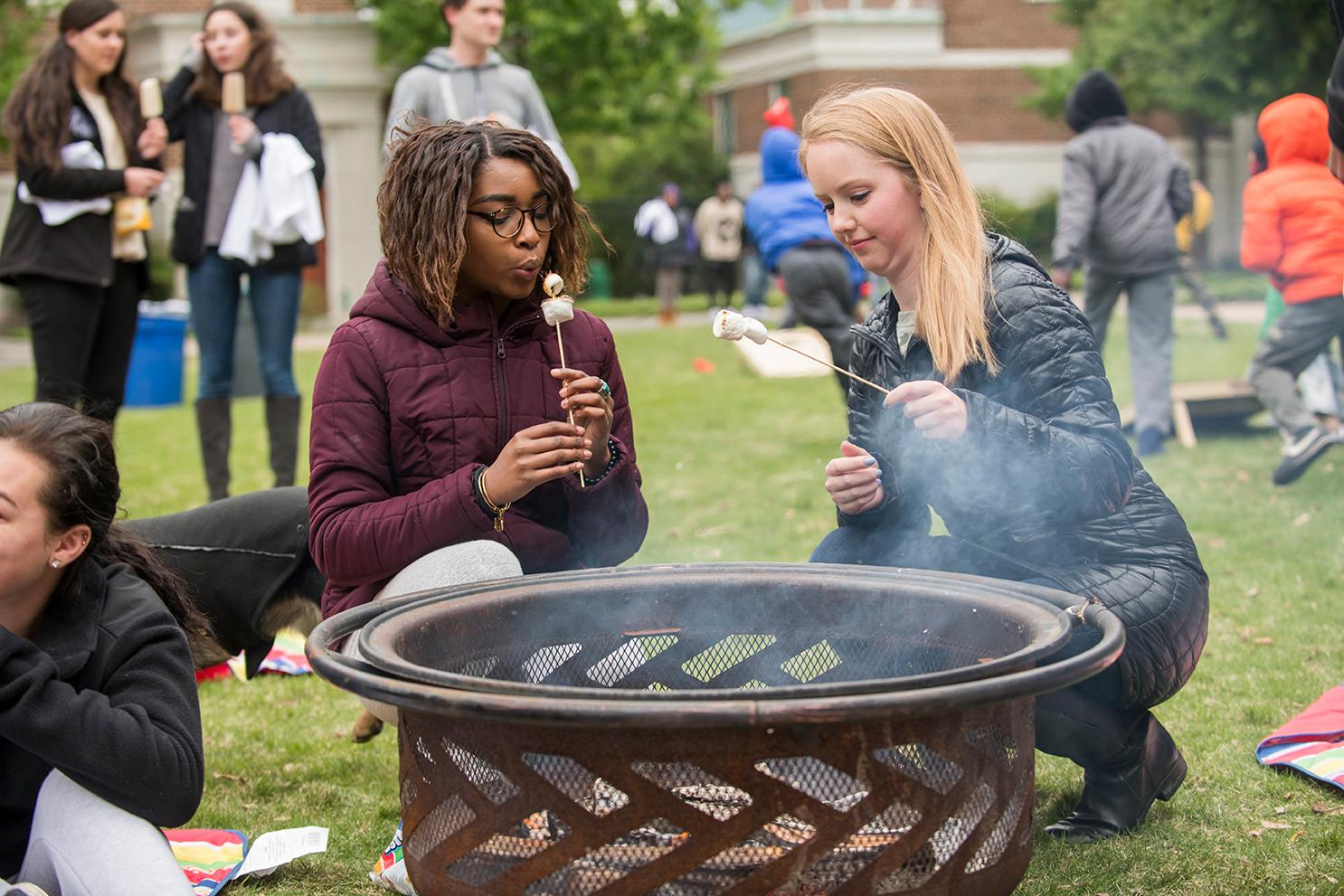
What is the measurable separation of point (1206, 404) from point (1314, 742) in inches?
189

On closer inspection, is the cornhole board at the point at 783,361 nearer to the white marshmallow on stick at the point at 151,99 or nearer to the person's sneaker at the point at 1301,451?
the person's sneaker at the point at 1301,451

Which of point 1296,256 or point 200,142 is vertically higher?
point 200,142

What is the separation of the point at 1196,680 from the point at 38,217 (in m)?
4.25

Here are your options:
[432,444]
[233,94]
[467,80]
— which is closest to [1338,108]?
[432,444]

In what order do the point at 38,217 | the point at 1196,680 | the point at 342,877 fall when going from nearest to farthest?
the point at 342,877
the point at 1196,680
the point at 38,217

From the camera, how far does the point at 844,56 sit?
28734mm

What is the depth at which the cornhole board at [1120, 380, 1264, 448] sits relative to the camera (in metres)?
7.40

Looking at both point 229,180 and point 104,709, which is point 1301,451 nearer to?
point 229,180

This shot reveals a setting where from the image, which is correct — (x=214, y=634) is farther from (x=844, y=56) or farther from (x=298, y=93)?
(x=844, y=56)

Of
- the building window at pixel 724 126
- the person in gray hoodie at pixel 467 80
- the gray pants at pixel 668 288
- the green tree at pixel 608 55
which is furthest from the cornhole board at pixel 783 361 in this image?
the building window at pixel 724 126

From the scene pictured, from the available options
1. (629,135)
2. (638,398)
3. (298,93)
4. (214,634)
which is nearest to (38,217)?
(298,93)

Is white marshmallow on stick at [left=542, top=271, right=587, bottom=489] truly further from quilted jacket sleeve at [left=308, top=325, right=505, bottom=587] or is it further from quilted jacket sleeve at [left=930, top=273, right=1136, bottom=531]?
quilted jacket sleeve at [left=930, top=273, right=1136, bottom=531]

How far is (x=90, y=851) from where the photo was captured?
2098 mm

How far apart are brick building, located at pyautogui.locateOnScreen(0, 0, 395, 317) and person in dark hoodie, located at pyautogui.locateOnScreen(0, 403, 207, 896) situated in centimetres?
2040
